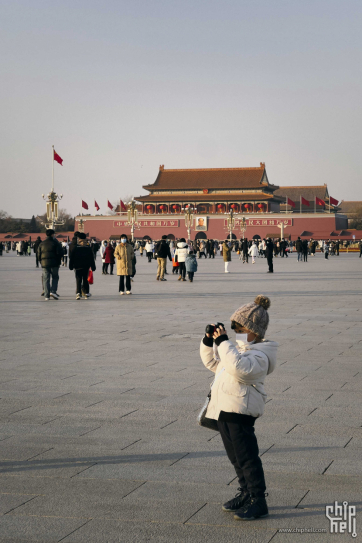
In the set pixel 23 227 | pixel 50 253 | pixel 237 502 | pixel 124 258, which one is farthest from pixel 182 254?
pixel 23 227

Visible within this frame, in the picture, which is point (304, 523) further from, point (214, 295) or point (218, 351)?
point (214, 295)

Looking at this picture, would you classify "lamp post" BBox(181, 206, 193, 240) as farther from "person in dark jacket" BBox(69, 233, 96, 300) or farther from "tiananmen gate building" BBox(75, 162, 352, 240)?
"person in dark jacket" BBox(69, 233, 96, 300)

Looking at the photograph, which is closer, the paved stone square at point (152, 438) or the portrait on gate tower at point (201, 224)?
the paved stone square at point (152, 438)

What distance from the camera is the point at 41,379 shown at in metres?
5.78

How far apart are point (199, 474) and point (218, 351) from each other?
0.80 meters

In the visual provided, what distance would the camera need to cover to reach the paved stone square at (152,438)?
2898 mm

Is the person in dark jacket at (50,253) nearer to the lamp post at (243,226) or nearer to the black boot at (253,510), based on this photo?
the black boot at (253,510)

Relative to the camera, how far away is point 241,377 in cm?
300

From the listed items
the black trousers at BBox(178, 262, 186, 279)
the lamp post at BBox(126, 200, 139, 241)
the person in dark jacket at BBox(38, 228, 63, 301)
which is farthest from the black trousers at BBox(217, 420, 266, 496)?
the lamp post at BBox(126, 200, 139, 241)

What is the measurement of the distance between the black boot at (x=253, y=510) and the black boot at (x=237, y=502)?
22 mm

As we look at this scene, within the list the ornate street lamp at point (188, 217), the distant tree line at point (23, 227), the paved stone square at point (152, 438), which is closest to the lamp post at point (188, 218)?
the ornate street lamp at point (188, 217)

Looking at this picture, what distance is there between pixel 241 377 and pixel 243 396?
0.10 m

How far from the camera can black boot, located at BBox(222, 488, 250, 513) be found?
2978 mm

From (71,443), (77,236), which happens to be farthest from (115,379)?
(77,236)
